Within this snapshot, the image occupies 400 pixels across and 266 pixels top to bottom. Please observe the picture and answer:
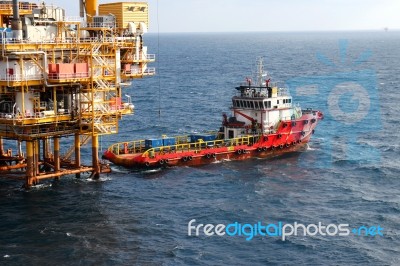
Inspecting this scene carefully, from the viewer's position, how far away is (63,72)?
51906 millimetres

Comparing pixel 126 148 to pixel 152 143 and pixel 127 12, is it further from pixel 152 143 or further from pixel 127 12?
pixel 127 12

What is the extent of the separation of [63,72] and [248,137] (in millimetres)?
25146

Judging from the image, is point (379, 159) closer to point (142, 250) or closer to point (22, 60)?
point (142, 250)

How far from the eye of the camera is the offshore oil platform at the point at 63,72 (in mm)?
51562

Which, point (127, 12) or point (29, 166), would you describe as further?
point (127, 12)

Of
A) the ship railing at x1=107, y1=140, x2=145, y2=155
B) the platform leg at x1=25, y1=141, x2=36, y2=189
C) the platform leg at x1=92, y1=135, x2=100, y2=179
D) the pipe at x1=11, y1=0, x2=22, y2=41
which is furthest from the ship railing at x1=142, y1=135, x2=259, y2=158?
the pipe at x1=11, y1=0, x2=22, y2=41

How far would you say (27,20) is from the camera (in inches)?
2120

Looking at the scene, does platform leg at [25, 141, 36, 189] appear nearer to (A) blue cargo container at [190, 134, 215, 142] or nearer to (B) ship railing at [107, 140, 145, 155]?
Result: (B) ship railing at [107, 140, 145, 155]

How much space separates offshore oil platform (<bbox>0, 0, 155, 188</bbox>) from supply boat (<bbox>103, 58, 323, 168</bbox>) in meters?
8.05

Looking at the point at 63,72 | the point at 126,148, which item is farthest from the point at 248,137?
the point at 63,72

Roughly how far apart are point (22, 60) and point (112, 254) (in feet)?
62.9

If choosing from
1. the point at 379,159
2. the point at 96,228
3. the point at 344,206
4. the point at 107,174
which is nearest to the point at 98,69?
the point at 107,174

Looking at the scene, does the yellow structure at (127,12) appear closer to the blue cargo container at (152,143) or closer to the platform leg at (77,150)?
the platform leg at (77,150)

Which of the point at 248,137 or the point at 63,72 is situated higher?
the point at 63,72
